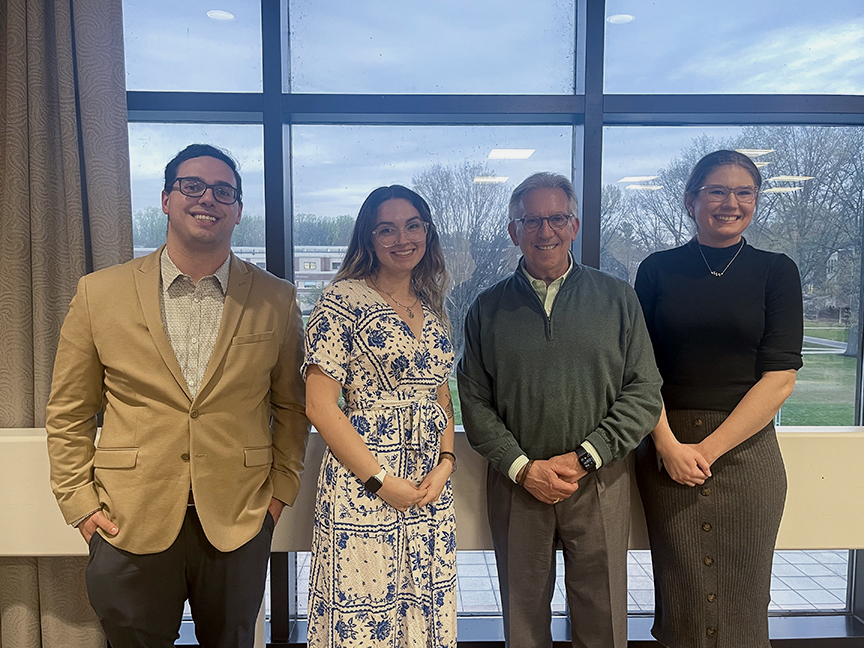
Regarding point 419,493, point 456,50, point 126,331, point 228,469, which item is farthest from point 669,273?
point 126,331

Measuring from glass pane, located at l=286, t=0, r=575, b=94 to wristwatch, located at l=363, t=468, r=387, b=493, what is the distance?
5.15 ft

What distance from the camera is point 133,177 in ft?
7.40

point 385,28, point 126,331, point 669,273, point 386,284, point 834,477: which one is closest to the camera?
point 126,331

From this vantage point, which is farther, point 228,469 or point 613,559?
point 613,559

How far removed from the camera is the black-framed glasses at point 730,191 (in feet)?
5.31

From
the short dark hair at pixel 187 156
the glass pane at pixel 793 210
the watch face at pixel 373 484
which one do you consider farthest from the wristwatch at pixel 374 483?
the glass pane at pixel 793 210

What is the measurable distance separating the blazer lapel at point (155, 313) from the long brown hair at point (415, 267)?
49 centimetres

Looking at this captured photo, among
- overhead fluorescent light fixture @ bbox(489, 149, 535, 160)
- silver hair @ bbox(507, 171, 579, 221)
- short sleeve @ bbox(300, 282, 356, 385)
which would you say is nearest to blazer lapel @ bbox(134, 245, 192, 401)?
short sleeve @ bbox(300, 282, 356, 385)

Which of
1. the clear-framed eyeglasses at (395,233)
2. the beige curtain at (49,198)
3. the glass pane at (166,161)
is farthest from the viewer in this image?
the glass pane at (166,161)

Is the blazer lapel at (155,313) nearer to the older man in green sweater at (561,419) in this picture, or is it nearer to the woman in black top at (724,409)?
the older man in green sweater at (561,419)

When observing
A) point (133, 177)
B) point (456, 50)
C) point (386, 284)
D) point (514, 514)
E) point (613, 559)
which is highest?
point (456, 50)

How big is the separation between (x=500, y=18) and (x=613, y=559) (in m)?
2.07

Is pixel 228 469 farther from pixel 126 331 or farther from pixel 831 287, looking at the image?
pixel 831 287

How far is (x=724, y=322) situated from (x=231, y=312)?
1.45 meters
